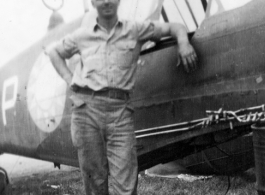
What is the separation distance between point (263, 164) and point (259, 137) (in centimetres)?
15

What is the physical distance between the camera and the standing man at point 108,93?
2.49 m

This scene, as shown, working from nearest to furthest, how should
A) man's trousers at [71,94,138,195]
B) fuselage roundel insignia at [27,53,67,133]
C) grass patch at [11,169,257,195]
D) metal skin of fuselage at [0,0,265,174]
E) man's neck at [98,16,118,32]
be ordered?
1. metal skin of fuselage at [0,0,265,174]
2. man's trousers at [71,94,138,195]
3. man's neck at [98,16,118,32]
4. fuselage roundel insignia at [27,53,67,133]
5. grass patch at [11,169,257,195]

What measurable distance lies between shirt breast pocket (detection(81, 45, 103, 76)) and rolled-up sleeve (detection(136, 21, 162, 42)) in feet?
0.99

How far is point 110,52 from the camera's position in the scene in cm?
255

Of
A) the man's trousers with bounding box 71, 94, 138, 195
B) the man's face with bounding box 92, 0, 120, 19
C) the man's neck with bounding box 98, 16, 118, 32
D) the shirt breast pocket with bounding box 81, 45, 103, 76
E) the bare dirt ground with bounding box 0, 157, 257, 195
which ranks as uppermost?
the man's face with bounding box 92, 0, 120, 19

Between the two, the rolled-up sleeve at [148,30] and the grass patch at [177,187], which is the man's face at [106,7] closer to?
the rolled-up sleeve at [148,30]

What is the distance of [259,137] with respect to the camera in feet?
7.08

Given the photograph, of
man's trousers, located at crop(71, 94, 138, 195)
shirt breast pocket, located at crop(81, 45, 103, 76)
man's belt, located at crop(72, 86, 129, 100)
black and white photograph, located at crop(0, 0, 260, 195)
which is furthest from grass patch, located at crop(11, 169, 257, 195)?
shirt breast pocket, located at crop(81, 45, 103, 76)

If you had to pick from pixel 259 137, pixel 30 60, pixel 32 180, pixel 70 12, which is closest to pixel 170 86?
pixel 259 137

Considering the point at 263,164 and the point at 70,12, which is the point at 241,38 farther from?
the point at 70,12

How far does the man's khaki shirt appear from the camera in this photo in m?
2.53

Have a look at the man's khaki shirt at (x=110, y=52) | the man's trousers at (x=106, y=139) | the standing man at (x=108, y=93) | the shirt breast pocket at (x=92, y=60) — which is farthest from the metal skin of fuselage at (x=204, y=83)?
the shirt breast pocket at (x=92, y=60)

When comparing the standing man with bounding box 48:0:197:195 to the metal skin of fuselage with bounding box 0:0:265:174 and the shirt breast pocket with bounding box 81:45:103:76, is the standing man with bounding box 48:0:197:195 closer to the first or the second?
the shirt breast pocket with bounding box 81:45:103:76

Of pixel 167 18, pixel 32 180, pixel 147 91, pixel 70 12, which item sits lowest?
pixel 32 180
